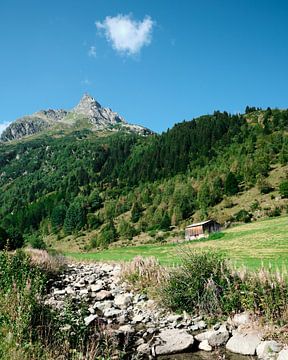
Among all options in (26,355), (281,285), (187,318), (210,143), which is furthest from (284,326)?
(210,143)

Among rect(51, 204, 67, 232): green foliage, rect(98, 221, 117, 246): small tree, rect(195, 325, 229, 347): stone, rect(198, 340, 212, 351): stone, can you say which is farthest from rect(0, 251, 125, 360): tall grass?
rect(51, 204, 67, 232): green foliage

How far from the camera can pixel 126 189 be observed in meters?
170

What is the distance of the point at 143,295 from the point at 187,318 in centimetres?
514

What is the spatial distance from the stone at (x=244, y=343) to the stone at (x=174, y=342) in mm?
1317

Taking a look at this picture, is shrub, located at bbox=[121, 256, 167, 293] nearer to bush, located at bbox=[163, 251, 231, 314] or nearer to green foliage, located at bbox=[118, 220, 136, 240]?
bush, located at bbox=[163, 251, 231, 314]

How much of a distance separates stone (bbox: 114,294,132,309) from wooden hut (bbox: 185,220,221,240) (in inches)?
2425

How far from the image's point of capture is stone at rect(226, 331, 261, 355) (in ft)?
37.4

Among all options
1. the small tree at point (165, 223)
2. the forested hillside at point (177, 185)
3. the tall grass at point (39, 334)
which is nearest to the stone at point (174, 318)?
the tall grass at point (39, 334)

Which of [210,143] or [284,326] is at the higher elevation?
[210,143]

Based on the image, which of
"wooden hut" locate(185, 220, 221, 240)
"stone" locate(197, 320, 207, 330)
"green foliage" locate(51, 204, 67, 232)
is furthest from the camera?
"green foliage" locate(51, 204, 67, 232)

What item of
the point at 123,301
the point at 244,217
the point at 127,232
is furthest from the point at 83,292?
the point at 127,232

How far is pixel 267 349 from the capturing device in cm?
1075

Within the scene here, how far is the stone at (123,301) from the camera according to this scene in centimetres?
1902

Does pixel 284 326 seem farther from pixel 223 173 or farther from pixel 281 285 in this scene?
pixel 223 173
